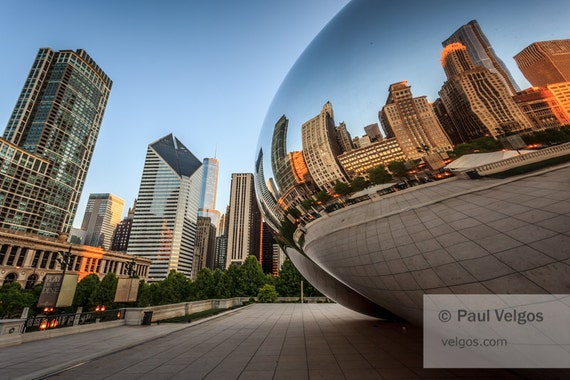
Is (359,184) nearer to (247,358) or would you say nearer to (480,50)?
(480,50)

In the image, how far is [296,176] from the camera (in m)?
2.97

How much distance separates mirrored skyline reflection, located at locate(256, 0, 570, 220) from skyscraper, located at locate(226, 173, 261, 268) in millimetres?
165648

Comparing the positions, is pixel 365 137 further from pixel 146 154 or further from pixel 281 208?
pixel 146 154

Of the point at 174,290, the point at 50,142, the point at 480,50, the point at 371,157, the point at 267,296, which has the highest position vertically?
the point at 50,142

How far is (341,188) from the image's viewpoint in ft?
8.26

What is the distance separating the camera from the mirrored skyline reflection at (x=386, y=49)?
6.17 ft

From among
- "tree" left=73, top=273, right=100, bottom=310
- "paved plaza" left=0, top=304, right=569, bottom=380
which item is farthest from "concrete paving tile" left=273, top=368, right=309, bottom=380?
"tree" left=73, top=273, right=100, bottom=310

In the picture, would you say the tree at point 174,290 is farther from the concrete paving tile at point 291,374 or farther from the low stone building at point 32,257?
the concrete paving tile at point 291,374

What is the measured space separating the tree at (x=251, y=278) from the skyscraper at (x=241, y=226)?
118185 mm

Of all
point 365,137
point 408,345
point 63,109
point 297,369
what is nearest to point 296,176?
point 365,137

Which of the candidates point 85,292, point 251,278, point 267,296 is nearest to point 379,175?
point 267,296

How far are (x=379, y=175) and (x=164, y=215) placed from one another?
17650 cm

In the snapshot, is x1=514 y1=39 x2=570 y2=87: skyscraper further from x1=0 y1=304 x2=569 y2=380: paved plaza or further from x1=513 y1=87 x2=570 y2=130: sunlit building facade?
x1=0 y1=304 x2=569 y2=380: paved plaza

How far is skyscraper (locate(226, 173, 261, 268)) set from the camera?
168m
